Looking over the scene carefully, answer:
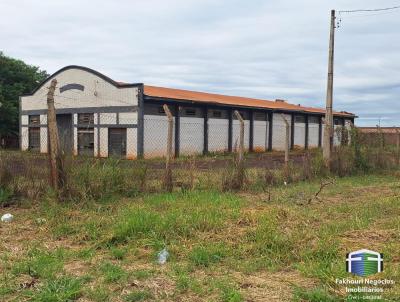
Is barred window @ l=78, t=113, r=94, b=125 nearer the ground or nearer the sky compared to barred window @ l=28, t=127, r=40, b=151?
nearer the sky

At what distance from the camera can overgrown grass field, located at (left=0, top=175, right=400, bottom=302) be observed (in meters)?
4.54

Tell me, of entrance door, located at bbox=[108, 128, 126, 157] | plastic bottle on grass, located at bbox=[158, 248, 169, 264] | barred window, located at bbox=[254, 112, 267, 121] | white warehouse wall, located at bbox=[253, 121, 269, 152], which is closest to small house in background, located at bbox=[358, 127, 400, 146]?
plastic bottle on grass, located at bbox=[158, 248, 169, 264]

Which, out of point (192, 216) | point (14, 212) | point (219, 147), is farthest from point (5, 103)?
point (192, 216)

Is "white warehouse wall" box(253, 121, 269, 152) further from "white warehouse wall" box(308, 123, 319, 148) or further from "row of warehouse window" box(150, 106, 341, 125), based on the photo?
"white warehouse wall" box(308, 123, 319, 148)

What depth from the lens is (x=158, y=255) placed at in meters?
5.63

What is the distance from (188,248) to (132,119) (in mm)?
21503

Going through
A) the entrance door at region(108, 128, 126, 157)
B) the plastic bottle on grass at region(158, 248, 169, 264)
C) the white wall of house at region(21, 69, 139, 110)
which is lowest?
the plastic bottle on grass at region(158, 248, 169, 264)

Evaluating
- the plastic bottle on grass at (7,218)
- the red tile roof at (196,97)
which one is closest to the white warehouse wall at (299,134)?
the red tile roof at (196,97)

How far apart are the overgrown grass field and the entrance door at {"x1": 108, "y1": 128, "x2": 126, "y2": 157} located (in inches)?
732

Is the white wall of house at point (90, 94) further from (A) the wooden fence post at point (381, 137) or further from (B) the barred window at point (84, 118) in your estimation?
(A) the wooden fence post at point (381, 137)

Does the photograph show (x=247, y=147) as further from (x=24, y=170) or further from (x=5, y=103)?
(x=24, y=170)

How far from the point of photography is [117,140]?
28.0 metres

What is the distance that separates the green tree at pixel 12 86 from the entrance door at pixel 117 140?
1171 cm

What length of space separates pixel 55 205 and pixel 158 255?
3.17 metres
